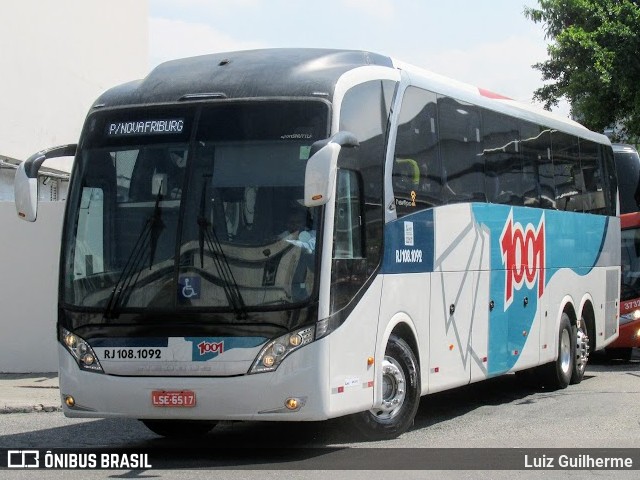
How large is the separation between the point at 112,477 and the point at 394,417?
3.03 meters

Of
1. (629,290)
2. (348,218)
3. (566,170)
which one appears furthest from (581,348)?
(348,218)

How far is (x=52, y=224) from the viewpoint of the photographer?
1717 centimetres

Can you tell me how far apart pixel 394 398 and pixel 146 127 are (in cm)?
331

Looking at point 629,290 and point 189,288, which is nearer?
point 189,288

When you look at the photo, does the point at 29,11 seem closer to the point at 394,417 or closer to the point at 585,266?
the point at 585,266

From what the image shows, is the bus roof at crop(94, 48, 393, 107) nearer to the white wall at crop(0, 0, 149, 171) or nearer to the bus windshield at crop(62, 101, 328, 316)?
the bus windshield at crop(62, 101, 328, 316)

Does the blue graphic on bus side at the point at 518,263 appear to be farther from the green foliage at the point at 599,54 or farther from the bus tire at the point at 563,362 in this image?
the green foliage at the point at 599,54

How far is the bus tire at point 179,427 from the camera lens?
11.6 metres

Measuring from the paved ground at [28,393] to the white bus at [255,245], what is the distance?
2819 mm

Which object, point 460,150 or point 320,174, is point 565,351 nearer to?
point 460,150

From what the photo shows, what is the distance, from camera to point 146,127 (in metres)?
10.5

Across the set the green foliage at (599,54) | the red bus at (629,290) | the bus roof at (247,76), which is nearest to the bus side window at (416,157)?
the bus roof at (247,76)

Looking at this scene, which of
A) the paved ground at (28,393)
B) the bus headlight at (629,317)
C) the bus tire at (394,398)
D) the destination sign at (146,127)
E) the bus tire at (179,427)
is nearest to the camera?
the destination sign at (146,127)

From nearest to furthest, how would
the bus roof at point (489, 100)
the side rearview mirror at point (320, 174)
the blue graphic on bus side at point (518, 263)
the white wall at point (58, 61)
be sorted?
the side rearview mirror at point (320, 174), the bus roof at point (489, 100), the blue graphic on bus side at point (518, 263), the white wall at point (58, 61)
